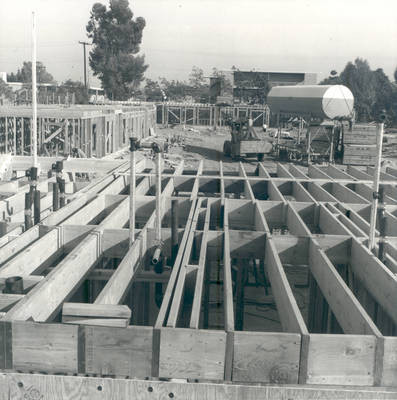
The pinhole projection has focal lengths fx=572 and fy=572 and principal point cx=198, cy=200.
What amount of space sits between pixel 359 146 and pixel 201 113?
32.6 m

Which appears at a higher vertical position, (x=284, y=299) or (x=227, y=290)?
(x=227, y=290)

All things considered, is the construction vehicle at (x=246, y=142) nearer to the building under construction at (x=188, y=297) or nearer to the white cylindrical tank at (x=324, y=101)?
the white cylindrical tank at (x=324, y=101)

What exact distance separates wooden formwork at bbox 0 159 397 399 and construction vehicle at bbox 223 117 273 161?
760 inches

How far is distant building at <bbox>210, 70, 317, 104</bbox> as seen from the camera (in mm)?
60875

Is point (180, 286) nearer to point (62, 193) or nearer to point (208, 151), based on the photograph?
point (62, 193)

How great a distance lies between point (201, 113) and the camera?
199 feet

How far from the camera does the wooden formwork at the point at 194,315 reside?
17.9ft

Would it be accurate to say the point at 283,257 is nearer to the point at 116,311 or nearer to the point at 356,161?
the point at 116,311

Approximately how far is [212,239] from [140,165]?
7435mm

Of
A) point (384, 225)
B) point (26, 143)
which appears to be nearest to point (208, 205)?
point (384, 225)

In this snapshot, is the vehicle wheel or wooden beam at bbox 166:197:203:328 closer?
wooden beam at bbox 166:197:203:328

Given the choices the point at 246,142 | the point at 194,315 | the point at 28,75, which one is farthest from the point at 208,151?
the point at 28,75

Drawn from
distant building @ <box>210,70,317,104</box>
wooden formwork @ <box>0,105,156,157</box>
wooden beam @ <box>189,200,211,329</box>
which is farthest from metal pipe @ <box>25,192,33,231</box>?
distant building @ <box>210,70,317,104</box>

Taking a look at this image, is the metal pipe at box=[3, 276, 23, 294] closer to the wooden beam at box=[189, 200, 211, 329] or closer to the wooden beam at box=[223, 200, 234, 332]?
the wooden beam at box=[189, 200, 211, 329]
